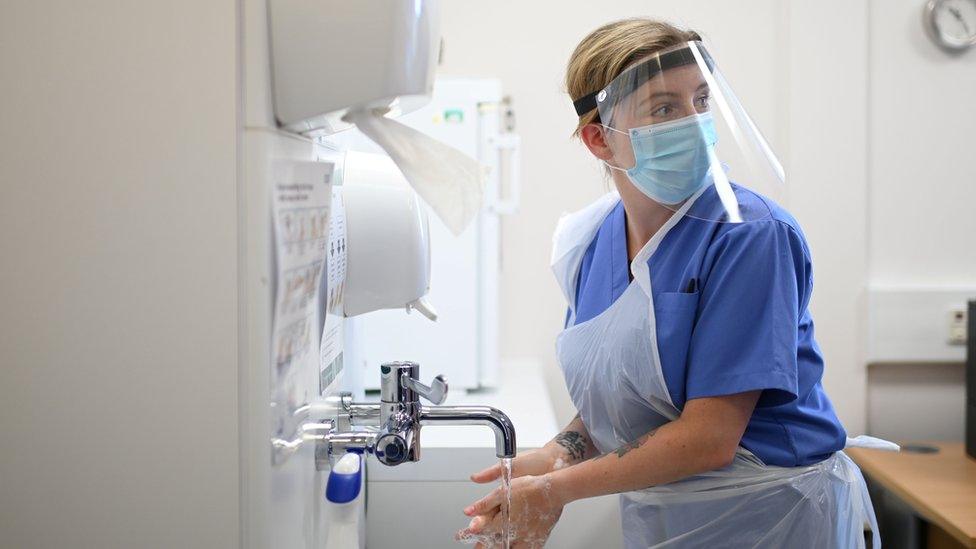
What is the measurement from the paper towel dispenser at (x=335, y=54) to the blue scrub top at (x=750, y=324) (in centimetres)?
50

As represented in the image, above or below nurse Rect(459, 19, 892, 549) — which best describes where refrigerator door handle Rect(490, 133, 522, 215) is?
above

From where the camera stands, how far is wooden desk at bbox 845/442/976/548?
1.79 metres

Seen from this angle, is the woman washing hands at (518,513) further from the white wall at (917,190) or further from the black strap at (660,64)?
the white wall at (917,190)

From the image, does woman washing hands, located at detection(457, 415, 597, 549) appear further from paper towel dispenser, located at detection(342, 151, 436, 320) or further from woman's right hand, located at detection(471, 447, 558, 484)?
paper towel dispenser, located at detection(342, 151, 436, 320)

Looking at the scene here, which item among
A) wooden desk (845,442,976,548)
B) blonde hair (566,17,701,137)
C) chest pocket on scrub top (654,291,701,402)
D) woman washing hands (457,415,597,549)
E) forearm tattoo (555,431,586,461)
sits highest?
blonde hair (566,17,701,137)

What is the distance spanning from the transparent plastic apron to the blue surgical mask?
5 cm

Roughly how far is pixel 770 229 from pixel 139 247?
0.72 m

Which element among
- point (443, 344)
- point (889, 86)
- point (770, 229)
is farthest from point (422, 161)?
point (889, 86)

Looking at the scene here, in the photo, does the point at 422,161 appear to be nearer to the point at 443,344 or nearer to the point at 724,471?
the point at 724,471

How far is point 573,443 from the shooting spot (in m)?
1.31

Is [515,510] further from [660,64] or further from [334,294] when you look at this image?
[660,64]

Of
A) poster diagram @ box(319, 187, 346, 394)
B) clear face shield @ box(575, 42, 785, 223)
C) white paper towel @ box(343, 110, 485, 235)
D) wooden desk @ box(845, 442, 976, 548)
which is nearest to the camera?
white paper towel @ box(343, 110, 485, 235)

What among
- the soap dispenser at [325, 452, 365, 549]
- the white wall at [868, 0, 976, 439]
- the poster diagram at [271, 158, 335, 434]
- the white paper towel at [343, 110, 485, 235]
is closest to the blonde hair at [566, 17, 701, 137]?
the white paper towel at [343, 110, 485, 235]

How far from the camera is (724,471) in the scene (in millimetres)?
1123
